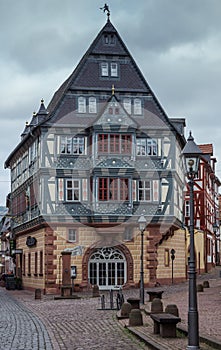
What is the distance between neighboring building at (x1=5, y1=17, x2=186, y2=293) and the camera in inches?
1660

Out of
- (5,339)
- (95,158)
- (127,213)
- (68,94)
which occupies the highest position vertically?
(68,94)

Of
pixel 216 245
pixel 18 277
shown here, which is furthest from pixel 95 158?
pixel 216 245

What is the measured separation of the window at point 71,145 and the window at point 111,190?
96.4 inches

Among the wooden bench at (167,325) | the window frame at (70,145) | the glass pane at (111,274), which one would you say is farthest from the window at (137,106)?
the wooden bench at (167,325)

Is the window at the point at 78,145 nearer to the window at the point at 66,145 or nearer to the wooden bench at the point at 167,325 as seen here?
the window at the point at 66,145

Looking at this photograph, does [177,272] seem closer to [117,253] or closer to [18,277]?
[117,253]

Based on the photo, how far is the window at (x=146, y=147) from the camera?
4347cm

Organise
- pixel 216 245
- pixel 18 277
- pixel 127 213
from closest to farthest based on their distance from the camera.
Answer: pixel 127 213, pixel 18 277, pixel 216 245

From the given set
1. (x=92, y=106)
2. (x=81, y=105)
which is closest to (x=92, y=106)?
(x=92, y=106)

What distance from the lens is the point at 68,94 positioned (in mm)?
43406

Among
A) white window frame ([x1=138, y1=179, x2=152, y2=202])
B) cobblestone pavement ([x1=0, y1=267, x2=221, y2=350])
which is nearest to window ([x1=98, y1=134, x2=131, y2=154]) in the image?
white window frame ([x1=138, y1=179, x2=152, y2=202])

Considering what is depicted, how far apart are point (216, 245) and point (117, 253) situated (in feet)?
121

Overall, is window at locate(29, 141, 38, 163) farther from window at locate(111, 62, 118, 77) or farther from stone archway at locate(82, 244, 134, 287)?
stone archway at locate(82, 244, 134, 287)

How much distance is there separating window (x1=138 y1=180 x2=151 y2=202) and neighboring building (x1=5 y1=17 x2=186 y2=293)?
62mm
